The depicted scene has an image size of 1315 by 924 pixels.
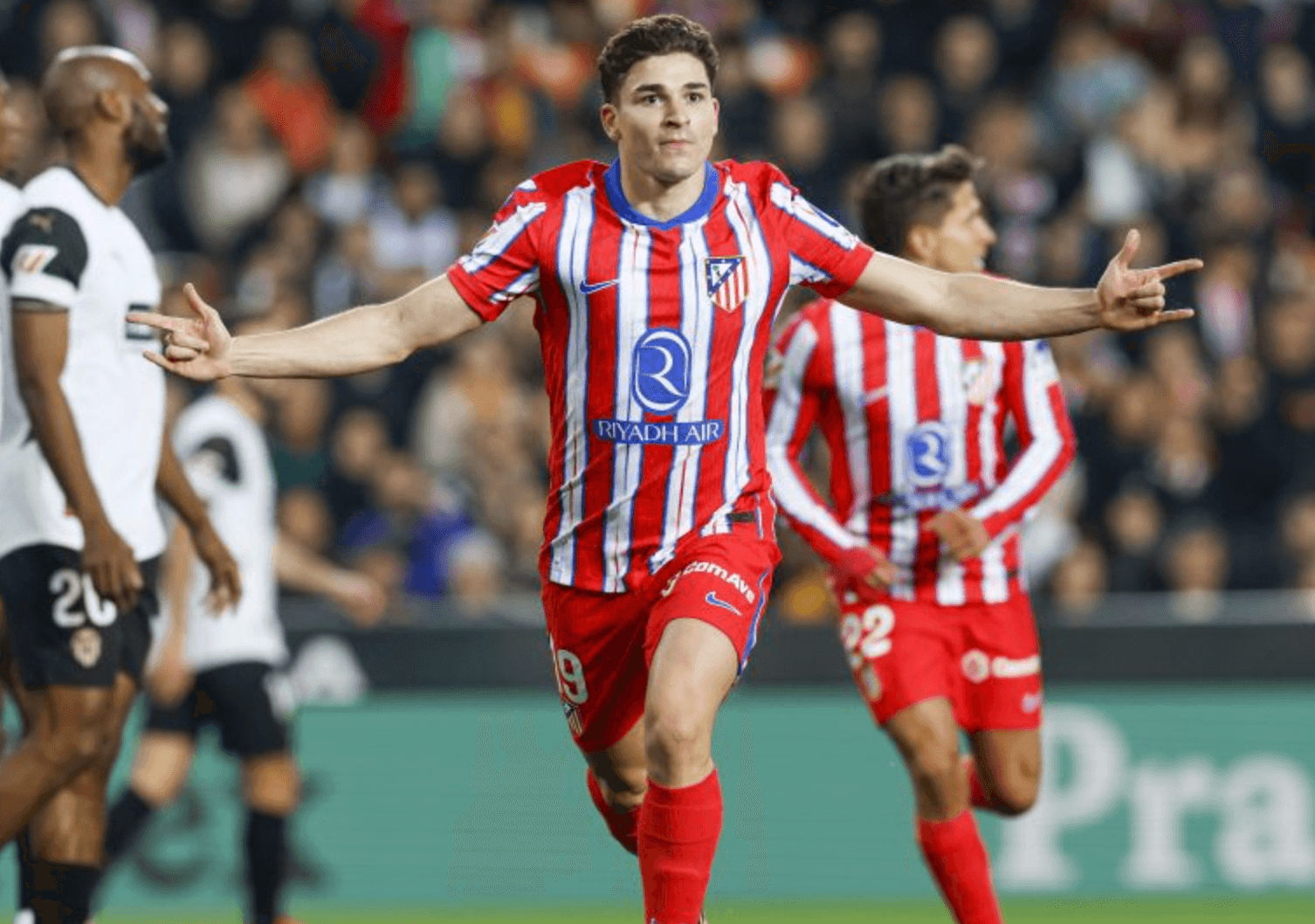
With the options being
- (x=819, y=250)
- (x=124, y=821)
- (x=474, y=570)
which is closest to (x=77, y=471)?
(x=819, y=250)

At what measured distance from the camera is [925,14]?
57.3ft

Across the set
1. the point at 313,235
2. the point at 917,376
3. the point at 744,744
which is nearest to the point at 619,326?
the point at 917,376

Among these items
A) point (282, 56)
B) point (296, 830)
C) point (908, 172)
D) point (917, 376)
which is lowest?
point (296, 830)

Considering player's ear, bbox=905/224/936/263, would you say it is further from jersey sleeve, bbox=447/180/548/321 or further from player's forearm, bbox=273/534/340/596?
player's forearm, bbox=273/534/340/596

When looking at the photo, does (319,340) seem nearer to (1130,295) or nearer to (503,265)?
(503,265)

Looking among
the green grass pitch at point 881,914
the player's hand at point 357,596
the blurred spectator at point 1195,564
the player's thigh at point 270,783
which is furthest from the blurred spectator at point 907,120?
the player's thigh at point 270,783

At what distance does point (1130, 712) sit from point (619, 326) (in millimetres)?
5935

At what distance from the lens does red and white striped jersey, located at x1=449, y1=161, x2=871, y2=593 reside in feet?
22.7

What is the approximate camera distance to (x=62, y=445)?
719 centimetres

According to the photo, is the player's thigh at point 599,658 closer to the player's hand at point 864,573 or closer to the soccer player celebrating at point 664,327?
the soccer player celebrating at point 664,327

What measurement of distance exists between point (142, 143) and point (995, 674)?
3.20m

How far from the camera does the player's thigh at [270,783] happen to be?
10.0 metres

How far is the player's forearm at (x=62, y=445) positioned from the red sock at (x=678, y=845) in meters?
1.76

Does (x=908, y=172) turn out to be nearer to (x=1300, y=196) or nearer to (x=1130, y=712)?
(x=1130, y=712)
